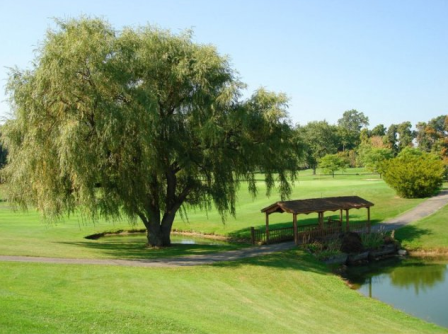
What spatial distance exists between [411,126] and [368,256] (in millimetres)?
101120

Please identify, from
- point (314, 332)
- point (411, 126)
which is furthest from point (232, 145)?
point (411, 126)

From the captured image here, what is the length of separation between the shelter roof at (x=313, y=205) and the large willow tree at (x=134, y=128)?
198cm

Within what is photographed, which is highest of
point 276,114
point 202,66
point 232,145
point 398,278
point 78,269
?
point 202,66

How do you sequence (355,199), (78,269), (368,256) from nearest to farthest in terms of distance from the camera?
(78,269) → (368,256) → (355,199)

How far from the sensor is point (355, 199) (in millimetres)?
33531

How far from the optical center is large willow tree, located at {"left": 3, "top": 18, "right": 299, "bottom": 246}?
21672 millimetres

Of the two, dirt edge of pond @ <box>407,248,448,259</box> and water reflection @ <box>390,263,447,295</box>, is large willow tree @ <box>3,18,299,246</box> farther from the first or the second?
dirt edge of pond @ <box>407,248,448,259</box>

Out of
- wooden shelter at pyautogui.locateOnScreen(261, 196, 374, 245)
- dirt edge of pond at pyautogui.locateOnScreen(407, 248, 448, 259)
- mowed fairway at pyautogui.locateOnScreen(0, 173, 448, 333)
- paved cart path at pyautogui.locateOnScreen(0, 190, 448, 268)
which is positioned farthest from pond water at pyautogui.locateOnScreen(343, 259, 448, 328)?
paved cart path at pyautogui.locateOnScreen(0, 190, 448, 268)

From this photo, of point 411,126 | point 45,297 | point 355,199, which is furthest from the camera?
point 411,126

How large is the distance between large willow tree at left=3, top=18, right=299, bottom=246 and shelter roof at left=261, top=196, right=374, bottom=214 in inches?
77.8

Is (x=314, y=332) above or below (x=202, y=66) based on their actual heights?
below

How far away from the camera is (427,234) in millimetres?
31922

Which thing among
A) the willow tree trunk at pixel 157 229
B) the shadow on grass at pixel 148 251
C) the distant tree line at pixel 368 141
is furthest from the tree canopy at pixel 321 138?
the shadow on grass at pixel 148 251

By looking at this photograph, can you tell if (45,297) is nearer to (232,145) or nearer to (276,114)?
(232,145)
